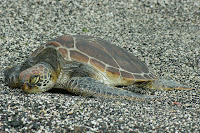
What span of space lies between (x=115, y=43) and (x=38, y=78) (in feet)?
9.22

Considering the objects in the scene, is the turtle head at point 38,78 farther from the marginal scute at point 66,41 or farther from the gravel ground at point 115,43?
the marginal scute at point 66,41

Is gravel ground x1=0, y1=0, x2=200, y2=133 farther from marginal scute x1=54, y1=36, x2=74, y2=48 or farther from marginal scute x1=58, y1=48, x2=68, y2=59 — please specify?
marginal scute x1=54, y1=36, x2=74, y2=48

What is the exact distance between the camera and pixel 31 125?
7.68 feet

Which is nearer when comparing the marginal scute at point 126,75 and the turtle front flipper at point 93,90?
the turtle front flipper at point 93,90

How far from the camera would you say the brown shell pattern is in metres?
3.67

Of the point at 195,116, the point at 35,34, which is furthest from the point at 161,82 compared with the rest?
the point at 35,34

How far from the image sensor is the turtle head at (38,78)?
3207 mm

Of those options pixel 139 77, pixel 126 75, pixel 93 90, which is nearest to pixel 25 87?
pixel 93 90

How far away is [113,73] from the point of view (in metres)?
3.72

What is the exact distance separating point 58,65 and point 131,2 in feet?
15.4

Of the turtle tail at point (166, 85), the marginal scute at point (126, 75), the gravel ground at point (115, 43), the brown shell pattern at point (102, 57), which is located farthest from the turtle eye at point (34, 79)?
the turtle tail at point (166, 85)

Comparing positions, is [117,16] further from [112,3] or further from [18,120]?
[18,120]

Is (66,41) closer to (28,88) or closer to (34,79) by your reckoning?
(34,79)

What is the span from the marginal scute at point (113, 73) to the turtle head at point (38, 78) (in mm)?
793
